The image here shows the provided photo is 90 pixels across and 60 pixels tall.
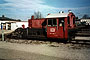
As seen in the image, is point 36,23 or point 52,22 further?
point 36,23

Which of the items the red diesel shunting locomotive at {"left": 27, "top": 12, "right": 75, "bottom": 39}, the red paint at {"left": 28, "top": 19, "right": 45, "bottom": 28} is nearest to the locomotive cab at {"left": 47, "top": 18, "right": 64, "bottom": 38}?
the red diesel shunting locomotive at {"left": 27, "top": 12, "right": 75, "bottom": 39}

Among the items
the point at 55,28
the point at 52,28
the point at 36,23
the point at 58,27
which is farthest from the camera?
the point at 36,23

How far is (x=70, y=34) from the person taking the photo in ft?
34.9

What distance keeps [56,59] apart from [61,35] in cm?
492

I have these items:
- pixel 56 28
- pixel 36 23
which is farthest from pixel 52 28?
pixel 36 23

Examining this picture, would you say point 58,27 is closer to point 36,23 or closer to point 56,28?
point 56,28

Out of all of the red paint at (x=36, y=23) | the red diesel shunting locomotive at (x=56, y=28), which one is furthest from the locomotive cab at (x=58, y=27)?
the red paint at (x=36, y=23)

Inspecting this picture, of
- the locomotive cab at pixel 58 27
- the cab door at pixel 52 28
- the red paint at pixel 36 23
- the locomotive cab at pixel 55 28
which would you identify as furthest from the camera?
the red paint at pixel 36 23

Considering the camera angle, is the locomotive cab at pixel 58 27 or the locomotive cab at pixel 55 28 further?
the locomotive cab at pixel 55 28

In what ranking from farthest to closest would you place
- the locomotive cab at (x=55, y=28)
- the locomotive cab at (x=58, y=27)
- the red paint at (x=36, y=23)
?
the red paint at (x=36, y=23)
the locomotive cab at (x=55, y=28)
the locomotive cab at (x=58, y=27)

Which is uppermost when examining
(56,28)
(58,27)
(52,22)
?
(52,22)

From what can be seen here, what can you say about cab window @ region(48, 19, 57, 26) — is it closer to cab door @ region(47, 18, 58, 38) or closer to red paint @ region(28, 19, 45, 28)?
cab door @ region(47, 18, 58, 38)

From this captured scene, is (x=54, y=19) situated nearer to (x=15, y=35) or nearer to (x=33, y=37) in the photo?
(x=33, y=37)

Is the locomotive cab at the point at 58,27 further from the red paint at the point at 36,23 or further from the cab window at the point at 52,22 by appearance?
the red paint at the point at 36,23
